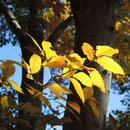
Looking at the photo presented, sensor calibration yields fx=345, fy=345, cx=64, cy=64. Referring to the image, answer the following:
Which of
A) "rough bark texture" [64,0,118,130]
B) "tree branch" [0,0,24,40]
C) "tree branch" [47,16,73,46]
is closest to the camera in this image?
"rough bark texture" [64,0,118,130]

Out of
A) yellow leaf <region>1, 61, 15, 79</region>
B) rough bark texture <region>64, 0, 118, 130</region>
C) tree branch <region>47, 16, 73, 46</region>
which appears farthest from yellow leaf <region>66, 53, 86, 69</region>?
tree branch <region>47, 16, 73, 46</region>

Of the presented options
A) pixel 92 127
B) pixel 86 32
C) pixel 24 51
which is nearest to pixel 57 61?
pixel 92 127

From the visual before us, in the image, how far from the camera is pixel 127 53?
5.64m

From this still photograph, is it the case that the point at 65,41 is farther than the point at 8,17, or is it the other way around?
the point at 65,41

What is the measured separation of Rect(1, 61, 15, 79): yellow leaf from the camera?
890mm

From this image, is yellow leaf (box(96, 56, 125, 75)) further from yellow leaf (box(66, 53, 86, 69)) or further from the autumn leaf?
the autumn leaf

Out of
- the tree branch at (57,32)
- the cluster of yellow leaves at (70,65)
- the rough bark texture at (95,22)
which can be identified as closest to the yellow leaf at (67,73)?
the cluster of yellow leaves at (70,65)

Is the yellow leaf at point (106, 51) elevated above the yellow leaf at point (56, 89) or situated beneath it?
elevated above

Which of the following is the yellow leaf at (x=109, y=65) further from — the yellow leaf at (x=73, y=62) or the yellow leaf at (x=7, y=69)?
the yellow leaf at (x=7, y=69)

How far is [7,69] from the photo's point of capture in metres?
0.89

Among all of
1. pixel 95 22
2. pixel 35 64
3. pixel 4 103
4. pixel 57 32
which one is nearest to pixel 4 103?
pixel 4 103

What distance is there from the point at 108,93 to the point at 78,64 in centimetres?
102

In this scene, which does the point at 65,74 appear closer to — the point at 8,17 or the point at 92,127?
the point at 92,127

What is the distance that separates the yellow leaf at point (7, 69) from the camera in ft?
2.92
